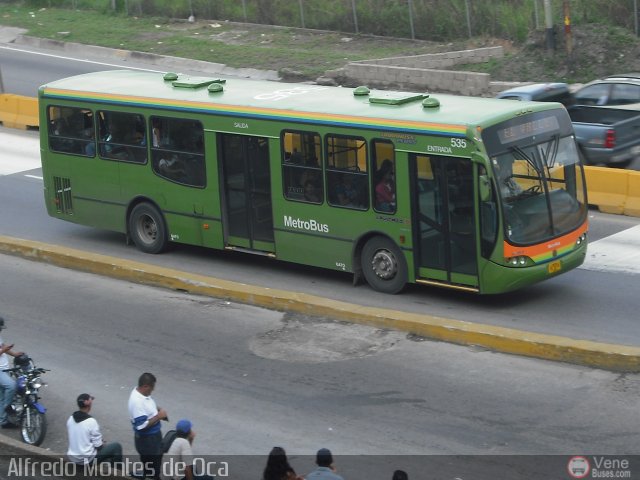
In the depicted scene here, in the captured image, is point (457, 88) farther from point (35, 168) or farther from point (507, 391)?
point (507, 391)

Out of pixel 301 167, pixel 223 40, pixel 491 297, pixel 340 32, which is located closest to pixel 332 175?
pixel 301 167

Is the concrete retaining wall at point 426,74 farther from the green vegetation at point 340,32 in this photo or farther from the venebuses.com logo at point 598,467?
the venebuses.com logo at point 598,467

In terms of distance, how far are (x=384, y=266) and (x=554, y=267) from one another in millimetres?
2378

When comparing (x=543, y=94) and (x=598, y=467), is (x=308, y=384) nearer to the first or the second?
(x=598, y=467)

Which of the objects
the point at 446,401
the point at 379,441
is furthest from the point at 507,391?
the point at 379,441

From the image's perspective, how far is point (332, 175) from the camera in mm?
15906

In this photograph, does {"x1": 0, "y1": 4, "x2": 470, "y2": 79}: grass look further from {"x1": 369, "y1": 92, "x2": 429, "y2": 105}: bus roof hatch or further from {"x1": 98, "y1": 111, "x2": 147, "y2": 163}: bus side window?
{"x1": 369, "y1": 92, "x2": 429, "y2": 105}: bus roof hatch

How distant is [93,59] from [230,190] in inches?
911

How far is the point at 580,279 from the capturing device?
16156 mm

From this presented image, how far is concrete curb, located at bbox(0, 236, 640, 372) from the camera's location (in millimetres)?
12758

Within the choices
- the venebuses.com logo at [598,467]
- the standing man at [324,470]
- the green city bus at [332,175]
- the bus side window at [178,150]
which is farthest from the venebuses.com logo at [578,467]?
the bus side window at [178,150]

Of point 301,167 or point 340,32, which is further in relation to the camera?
point 340,32

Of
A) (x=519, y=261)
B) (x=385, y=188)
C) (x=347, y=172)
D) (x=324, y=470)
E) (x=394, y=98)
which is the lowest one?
(x=519, y=261)

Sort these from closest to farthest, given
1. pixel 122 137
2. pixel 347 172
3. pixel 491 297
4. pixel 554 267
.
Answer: pixel 554 267 → pixel 491 297 → pixel 347 172 → pixel 122 137
